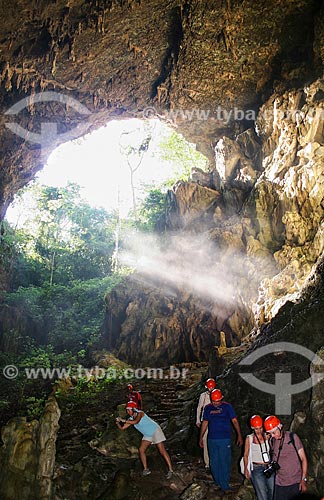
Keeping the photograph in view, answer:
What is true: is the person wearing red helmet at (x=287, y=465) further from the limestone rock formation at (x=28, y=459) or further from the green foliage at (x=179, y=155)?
the green foliage at (x=179, y=155)

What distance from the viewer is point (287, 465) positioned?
3.84 m

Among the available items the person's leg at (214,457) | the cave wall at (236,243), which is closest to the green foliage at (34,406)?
the cave wall at (236,243)

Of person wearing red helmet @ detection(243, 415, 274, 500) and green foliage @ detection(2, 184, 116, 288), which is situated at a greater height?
green foliage @ detection(2, 184, 116, 288)

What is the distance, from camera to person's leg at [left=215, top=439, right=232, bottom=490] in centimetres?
511

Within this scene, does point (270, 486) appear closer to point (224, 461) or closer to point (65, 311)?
point (224, 461)

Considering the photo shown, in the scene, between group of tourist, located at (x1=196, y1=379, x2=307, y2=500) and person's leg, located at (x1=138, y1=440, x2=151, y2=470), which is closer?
group of tourist, located at (x1=196, y1=379, x2=307, y2=500)

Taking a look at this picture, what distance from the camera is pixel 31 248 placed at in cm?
2603

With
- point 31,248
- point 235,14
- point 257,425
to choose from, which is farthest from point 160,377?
point 31,248

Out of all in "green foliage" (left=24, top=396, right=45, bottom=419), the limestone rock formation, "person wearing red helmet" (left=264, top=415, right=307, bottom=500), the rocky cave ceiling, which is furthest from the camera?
the rocky cave ceiling

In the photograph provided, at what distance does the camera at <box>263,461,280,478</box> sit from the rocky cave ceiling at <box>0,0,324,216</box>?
459 inches

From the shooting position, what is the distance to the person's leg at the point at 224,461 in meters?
5.11

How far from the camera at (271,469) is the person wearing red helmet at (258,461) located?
0.06 metres

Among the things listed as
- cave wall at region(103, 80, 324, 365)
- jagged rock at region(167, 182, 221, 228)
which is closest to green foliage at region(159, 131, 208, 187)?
cave wall at region(103, 80, 324, 365)

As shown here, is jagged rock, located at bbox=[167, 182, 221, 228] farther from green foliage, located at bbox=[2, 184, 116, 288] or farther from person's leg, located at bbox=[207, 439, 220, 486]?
person's leg, located at bbox=[207, 439, 220, 486]
